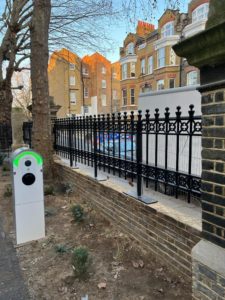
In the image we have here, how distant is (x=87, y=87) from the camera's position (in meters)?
48.0

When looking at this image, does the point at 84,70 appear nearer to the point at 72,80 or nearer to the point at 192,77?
the point at 72,80

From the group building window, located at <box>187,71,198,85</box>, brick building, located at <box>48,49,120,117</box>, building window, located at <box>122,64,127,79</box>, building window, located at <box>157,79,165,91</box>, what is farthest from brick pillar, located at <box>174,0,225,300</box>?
brick building, located at <box>48,49,120,117</box>

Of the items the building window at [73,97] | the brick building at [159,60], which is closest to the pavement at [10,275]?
the brick building at [159,60]

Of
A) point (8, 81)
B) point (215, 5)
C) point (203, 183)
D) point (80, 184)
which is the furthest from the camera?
point (8, 81)

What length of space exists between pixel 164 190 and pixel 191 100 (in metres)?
2.03

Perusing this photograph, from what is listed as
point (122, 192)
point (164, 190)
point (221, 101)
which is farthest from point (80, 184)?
point (221, 101)

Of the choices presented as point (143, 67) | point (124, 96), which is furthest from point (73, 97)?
point (143, 67)

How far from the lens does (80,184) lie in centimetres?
558

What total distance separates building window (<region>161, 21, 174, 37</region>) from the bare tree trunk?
2108 cm

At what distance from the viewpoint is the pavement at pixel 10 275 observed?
275 cm

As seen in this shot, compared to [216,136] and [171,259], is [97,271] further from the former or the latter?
[216,136]

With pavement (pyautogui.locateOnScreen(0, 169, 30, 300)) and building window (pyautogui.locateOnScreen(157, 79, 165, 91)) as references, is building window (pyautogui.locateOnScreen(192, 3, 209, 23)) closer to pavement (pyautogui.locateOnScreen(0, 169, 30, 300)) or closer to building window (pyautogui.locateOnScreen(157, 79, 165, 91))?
building window (pyautogui.locateOnScreen(157, 79, 165, 91))

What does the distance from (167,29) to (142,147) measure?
2474cm

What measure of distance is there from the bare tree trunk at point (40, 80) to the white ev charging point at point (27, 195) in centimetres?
300
